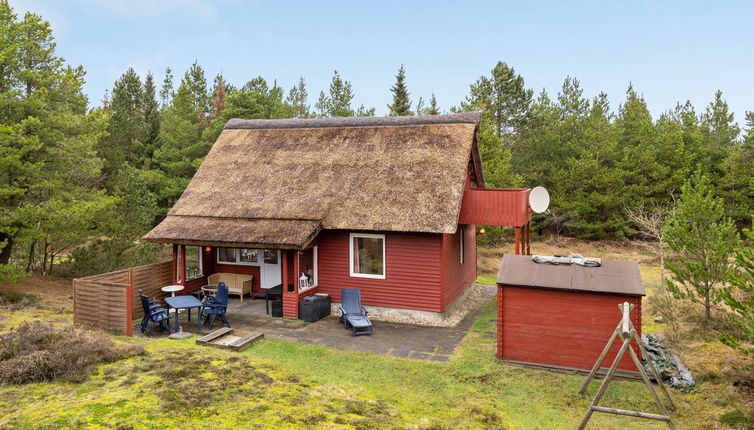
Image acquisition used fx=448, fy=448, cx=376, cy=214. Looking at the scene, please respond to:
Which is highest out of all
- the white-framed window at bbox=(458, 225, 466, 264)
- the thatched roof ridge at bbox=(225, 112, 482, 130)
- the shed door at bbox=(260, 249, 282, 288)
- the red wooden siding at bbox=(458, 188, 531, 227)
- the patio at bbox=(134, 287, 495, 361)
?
the thatched roof ridge at bbox=(225, 112, 482, 130)

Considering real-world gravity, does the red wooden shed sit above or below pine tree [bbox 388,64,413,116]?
below

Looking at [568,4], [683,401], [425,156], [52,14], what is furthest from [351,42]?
[683,401]

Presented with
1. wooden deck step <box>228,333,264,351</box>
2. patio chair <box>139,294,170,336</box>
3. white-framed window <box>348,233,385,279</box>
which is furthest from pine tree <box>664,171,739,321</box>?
patio chair <box>139,294,170,336</box>

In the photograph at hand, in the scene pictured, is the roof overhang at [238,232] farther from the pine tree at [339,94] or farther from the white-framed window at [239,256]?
the pine tree at [339,94]

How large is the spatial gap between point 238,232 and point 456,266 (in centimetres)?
742

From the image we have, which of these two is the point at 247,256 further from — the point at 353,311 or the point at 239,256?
the point at 353,311

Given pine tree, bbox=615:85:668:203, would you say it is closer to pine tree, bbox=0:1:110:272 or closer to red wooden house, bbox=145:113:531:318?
red wooden house, bbox=145:113:531:318

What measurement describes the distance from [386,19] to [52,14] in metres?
22.7

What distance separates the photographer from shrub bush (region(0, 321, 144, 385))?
7520mm

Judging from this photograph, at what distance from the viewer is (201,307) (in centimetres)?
1239

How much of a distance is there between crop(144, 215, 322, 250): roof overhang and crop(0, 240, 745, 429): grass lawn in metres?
3.56

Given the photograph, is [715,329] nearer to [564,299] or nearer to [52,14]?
[564,299]

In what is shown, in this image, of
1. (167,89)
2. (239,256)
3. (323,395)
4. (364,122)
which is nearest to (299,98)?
(167,89)

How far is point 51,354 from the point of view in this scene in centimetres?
789
